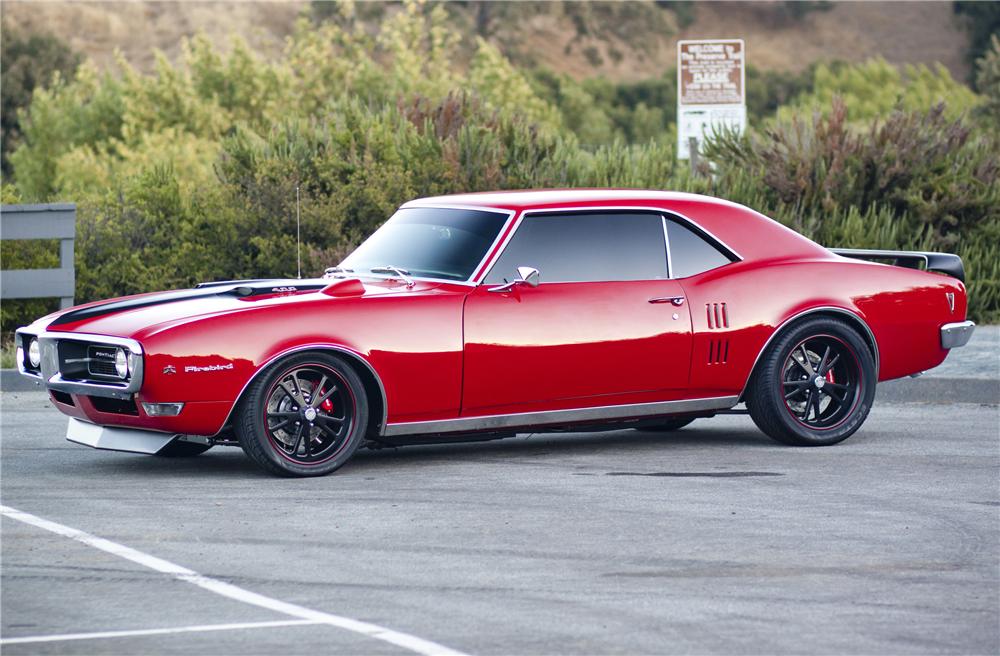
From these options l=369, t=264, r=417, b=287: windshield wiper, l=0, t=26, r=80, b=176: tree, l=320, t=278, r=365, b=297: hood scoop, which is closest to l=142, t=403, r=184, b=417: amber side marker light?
l=320, t=278, r=365, b=297: hood scoop

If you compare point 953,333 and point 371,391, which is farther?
point 953,333

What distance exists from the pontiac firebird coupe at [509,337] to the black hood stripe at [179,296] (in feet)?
0.05

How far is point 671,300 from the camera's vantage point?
9.22 m

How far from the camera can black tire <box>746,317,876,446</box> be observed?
952cm

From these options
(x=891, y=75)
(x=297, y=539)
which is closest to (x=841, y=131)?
(x=297, y=539)

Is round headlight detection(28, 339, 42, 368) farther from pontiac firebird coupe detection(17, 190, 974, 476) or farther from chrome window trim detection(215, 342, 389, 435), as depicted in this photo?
chrome window trim detection(215, 342, 389, 435)

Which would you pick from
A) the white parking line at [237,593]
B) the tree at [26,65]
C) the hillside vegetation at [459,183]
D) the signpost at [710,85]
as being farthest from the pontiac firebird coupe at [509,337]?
the tree at [26,65]

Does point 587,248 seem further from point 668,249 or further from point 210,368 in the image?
point 210,368

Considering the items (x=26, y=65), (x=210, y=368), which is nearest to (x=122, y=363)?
(x=210, y=368)

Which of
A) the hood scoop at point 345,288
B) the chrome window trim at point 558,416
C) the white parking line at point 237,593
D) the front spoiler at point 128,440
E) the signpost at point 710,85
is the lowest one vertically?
the white parking line at point 237,593

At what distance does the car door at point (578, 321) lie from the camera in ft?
28.7

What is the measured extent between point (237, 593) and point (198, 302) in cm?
293

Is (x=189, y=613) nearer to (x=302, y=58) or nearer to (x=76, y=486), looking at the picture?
(x=76, y=486)

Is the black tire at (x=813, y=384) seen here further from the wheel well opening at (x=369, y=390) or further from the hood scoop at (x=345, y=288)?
the hood scoop at (x=345, y=288)
